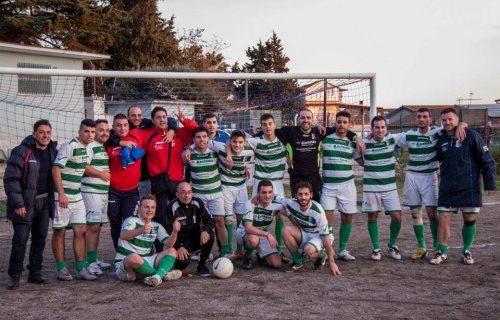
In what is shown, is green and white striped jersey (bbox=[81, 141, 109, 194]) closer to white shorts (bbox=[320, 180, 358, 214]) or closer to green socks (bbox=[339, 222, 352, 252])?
white shorts (bbox=[320, 180, 358, 214])

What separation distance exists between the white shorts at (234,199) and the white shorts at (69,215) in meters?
1.84

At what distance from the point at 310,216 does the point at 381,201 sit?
1.14 m

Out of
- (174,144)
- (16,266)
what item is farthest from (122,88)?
(16,266)

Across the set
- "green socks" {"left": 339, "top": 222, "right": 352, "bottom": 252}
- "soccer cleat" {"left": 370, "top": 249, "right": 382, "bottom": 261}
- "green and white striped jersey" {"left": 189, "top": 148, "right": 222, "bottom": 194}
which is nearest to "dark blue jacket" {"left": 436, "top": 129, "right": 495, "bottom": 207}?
"soccer cleat" {"left": 370, "top": 249, "right": 382, "bottom": 261}

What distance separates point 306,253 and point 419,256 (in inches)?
64.1

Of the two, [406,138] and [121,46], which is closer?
[406,138]

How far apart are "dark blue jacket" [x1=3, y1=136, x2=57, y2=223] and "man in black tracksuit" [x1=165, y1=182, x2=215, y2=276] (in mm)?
1559

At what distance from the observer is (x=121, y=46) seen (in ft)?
106

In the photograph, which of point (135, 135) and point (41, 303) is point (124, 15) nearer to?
point (135, 135)

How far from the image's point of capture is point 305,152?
7609 millimetres

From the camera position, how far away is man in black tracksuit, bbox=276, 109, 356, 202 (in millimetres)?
7602

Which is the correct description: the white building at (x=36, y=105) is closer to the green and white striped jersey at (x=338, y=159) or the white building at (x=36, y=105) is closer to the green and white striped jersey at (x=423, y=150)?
the green and white striped jersey at (x=338, y=159)

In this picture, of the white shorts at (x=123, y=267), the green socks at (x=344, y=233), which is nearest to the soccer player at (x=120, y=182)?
the white shorts at (x=123, y=267)

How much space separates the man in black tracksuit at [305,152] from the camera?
7.60m
